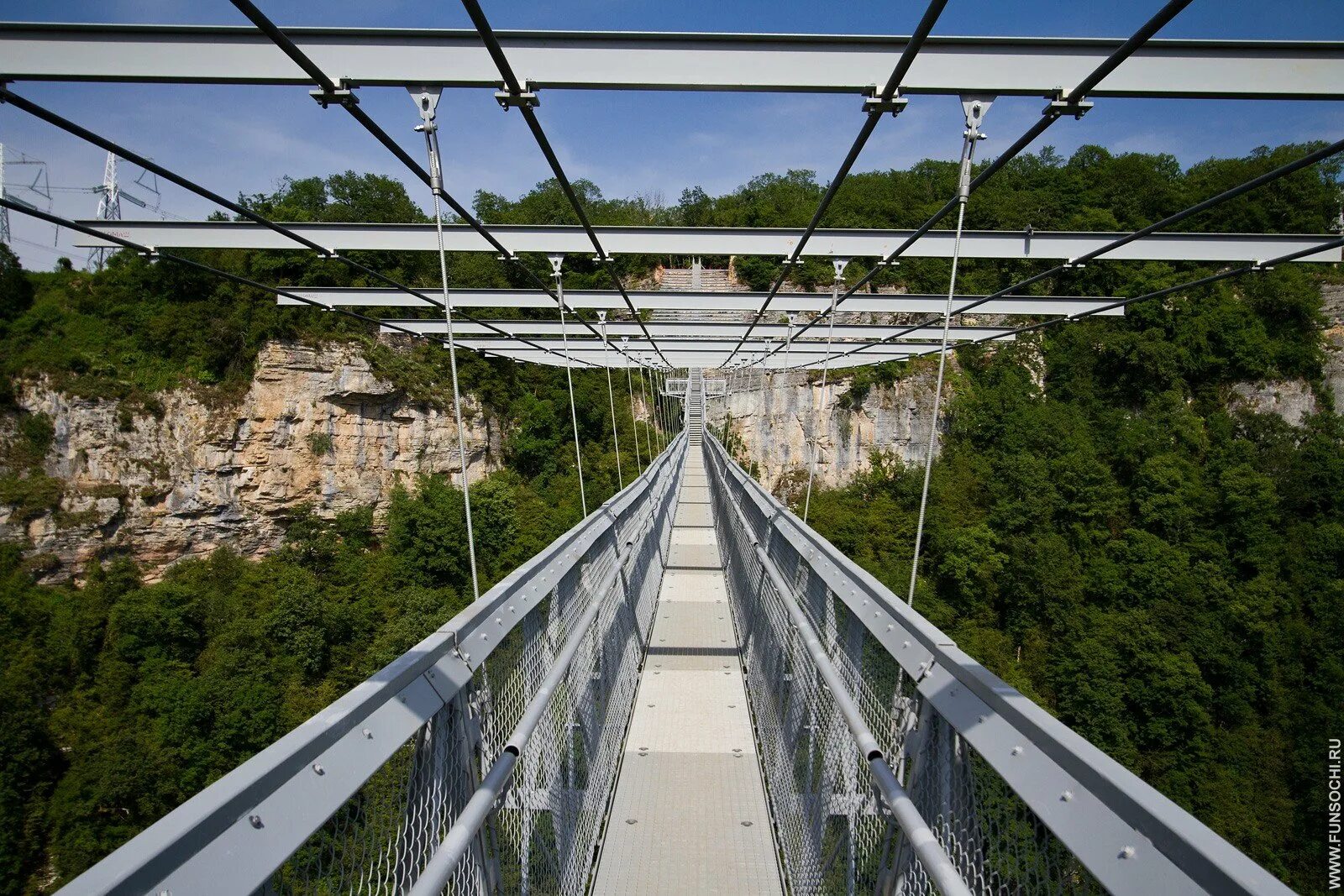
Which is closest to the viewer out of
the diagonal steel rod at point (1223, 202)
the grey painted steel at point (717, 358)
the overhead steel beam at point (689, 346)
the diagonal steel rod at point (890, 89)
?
the diagonal steel rod at point (890, 89)

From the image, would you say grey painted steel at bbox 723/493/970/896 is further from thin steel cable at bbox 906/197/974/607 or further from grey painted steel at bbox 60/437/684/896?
grey painted steel at bbox 60/437/684/896

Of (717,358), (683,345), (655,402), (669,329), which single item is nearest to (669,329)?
(669,329)

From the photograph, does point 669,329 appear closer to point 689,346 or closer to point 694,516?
point 689,346

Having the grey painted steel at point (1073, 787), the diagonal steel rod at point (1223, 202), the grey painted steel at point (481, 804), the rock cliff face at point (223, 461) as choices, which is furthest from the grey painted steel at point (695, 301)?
the rock cliff face at point (223, 461)

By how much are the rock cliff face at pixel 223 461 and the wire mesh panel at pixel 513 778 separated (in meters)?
27.0

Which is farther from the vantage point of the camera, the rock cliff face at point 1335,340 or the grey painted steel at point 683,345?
the rock cliff face at point 1335,340

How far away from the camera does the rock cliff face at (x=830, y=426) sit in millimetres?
34062

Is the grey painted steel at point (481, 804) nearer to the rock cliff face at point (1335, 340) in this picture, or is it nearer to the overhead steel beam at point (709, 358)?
the overhead steel beam at point (709, 358)

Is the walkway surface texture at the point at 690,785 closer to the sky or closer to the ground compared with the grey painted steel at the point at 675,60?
closer to the ground

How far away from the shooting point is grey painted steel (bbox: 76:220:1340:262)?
5605 millimetres

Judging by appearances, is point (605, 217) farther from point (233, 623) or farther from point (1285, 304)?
point (1285, 304)

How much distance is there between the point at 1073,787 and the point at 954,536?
30.3 metres

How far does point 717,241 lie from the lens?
6172 mm

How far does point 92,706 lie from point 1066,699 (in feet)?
104
